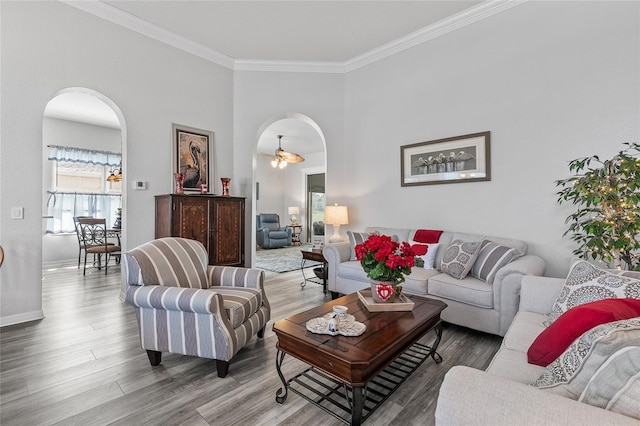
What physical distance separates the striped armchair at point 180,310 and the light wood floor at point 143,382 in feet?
0.61

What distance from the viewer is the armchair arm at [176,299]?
1932 millimetres

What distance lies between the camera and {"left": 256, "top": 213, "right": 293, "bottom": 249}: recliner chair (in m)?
8.55

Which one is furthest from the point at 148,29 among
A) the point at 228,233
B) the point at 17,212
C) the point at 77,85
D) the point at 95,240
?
the point at 95,240

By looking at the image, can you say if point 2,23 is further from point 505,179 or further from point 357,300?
point 505,179

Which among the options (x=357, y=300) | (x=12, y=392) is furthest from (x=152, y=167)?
(x=357, y=300)

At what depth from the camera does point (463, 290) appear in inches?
108

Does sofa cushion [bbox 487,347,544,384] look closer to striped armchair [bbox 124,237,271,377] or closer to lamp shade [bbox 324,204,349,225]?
striped armchair [bbox 124,237,271,377]

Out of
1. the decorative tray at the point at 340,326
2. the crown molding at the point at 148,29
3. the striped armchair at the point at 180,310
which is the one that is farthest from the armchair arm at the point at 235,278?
the crown molding at the point at 148,29

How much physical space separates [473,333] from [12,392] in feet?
11.5

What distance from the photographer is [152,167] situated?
3.95 metres

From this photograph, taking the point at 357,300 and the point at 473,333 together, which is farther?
the point at 473,333

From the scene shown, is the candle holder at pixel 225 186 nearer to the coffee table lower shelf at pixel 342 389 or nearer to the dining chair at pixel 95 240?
the dining chair at pixel 95 240

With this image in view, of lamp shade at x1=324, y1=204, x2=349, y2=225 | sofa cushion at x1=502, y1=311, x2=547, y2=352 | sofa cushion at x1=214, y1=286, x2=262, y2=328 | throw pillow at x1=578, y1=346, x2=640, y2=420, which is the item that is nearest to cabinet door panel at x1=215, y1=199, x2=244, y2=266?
lamp shade at x1=324, y1=204, x2=349, y2=225

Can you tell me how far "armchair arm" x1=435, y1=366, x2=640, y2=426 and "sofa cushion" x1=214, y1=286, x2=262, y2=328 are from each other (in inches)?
61.4
